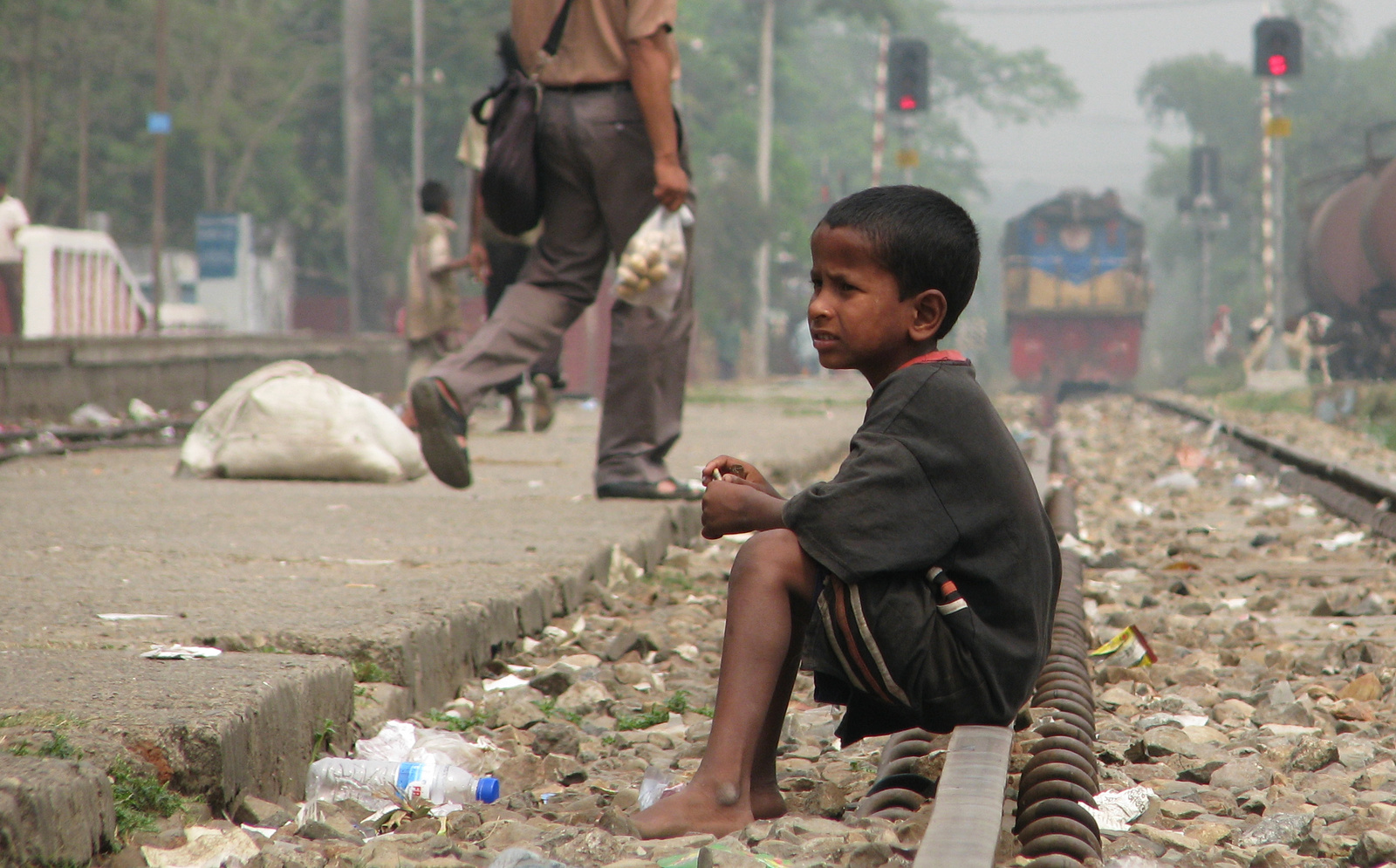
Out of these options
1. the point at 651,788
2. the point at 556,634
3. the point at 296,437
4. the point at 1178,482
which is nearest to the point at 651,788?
the point at 651,788

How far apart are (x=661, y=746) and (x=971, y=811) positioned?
3.12ft

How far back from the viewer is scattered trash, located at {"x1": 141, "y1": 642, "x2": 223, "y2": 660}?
260 cm

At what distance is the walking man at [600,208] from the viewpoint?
4.84m

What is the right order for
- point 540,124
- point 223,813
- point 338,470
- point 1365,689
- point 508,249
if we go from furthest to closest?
point 508,249, point 338,470, point 540,124, point 1365,689, point 223,813

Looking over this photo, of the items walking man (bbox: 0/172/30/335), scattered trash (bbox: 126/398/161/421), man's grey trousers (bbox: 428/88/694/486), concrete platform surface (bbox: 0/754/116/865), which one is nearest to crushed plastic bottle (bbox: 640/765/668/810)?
concrete platform surface (bbox: 0/754/116/865)

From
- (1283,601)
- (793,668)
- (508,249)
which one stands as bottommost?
(1283,601)

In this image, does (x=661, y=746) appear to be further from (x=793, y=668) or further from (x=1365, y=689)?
(x=1365, y=689)

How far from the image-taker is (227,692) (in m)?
2.25

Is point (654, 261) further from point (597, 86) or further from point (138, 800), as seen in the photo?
point (138, 800)

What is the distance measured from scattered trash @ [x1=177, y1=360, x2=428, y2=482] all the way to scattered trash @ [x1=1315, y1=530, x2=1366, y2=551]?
3.32 m

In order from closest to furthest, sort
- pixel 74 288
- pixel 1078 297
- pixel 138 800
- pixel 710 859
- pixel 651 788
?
pixel 710 859, pixel 138 800, pixel 651 788, pixel 74 288, pixel 1078 297

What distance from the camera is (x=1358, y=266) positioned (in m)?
20.8

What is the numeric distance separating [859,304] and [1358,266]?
67.2ft

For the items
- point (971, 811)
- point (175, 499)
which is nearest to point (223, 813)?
point (971, 811)
